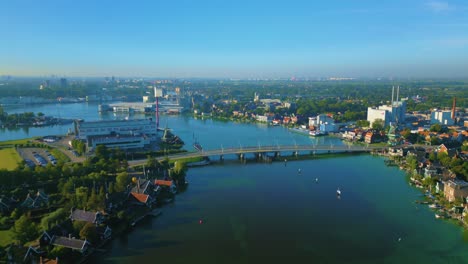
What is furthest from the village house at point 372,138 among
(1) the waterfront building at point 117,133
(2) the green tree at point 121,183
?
(2) the green tree at point 121,183

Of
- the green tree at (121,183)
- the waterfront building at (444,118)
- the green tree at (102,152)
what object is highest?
the waterfront building at (444,118)

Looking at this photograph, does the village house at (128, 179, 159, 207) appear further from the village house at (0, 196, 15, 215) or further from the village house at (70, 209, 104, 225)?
the village house at (0, 196, 15, 215)

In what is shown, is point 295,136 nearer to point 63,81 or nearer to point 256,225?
point 256,225

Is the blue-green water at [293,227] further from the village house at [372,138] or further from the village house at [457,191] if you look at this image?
the village house at [372,138]

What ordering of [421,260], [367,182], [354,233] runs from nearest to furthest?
[421,260] → [354,233] → [367,182]

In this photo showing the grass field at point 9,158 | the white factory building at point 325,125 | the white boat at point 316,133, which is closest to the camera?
the grass field at point 9,158

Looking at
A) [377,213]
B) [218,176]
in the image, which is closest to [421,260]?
[377,213]

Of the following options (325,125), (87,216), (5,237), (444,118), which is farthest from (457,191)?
(444,118)
